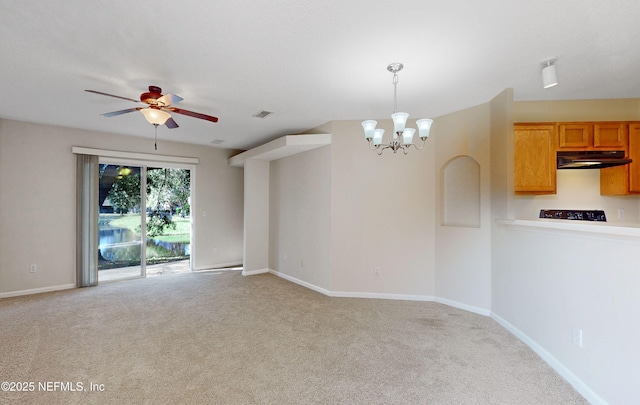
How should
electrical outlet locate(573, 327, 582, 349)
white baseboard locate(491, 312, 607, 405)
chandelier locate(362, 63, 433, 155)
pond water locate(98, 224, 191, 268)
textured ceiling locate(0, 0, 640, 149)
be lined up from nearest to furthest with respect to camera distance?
1. textured ceiling locate(0, 0, 640, 149)
2. white baseboard locate(491, 312, 607, 405)
3. electrical outlet locate(573, 327, 582, 349)
4. chandelier locate(362, 63, 433, 155)
5. pond water locate(98, 224, 191, 268)

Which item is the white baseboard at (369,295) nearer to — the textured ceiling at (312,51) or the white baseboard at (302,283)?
the white baseboard at (302,283)

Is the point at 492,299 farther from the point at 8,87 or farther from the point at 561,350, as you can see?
the point at 8,87

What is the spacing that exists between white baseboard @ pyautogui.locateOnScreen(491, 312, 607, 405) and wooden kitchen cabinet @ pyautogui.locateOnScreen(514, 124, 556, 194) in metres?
1.58

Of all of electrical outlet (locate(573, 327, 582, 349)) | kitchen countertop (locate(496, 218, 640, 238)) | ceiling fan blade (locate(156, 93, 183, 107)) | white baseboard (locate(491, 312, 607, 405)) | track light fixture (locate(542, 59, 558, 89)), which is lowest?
white baseboard (locate(491, 312, 607, 405))

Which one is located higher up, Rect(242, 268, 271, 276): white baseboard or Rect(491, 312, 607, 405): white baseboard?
Rect(491, 312, 607, 405): white baseboard

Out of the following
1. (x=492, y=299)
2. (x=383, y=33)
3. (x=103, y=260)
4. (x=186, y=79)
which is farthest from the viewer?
(x=103, y=260)

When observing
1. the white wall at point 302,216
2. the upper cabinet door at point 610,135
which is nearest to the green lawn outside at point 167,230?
the white wall at point 302,216

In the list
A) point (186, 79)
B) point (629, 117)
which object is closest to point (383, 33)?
point (186, 79)

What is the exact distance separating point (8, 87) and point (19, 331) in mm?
2709

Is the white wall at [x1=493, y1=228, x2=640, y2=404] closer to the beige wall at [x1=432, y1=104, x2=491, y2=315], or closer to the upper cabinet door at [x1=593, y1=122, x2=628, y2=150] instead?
the beige wall at [x1=432, y1=104, x2=491, y2=315]

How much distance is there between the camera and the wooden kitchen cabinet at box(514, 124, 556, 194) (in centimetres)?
315

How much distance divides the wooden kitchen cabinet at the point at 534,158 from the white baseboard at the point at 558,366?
158 cm

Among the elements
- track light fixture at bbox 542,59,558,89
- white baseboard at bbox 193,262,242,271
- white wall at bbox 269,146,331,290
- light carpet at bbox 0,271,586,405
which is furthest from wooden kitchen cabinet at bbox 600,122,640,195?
white baseboard at bbox 193,262,242,271

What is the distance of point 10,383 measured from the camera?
6.93 ft
